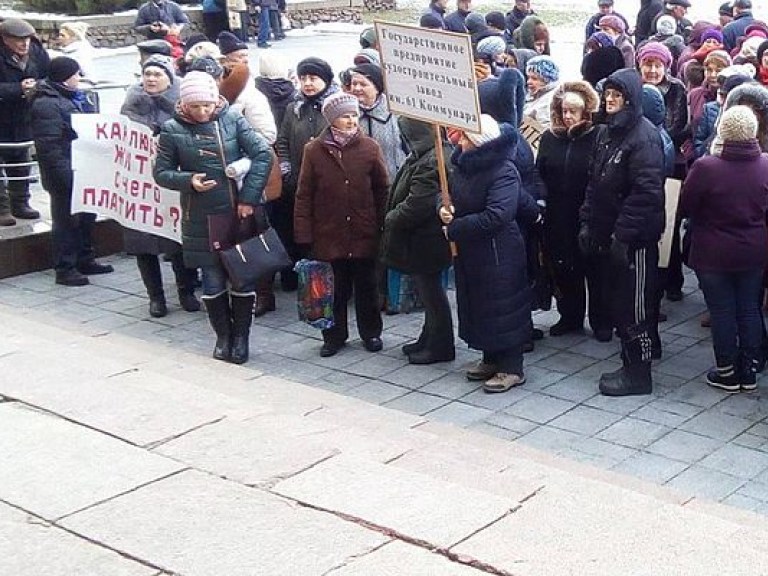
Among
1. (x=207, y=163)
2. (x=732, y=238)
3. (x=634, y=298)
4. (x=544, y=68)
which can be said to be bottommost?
(x=634, y=298)

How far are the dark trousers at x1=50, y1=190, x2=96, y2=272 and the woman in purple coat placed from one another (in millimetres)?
4614

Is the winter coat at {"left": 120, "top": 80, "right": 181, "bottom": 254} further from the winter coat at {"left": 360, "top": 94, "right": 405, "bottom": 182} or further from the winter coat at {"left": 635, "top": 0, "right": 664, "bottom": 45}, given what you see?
the winter coat at {"left": 635, "top": 0, "right": 664, "bottom": 45}

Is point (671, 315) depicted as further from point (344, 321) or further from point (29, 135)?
point (29, 135)

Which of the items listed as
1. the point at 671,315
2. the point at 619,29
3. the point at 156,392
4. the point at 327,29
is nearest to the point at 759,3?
the point at 327,29

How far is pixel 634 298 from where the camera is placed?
6.52m

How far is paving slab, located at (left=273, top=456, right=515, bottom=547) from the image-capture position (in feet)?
12.8

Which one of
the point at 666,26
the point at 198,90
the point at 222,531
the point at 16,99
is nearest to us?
the point at 222,531

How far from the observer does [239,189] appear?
701 centimetres

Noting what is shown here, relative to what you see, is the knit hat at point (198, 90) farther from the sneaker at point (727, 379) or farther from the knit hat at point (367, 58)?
the sneaker at point (727, 379)

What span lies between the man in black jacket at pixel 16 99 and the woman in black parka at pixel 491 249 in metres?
4.28

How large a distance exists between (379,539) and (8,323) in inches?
168

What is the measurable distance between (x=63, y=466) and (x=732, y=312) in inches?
149

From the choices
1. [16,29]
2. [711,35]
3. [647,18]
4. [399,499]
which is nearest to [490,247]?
[399,499]

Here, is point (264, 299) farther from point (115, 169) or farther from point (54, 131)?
point (54, 131)
